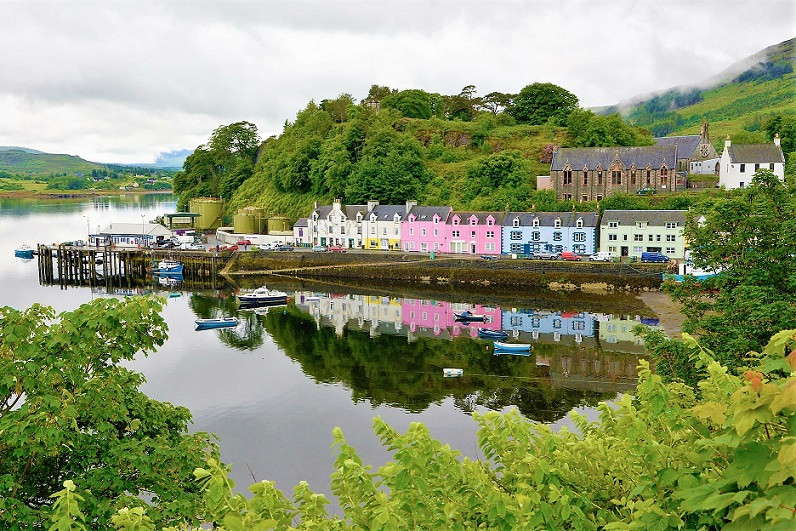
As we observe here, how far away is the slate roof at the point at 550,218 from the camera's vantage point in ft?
177

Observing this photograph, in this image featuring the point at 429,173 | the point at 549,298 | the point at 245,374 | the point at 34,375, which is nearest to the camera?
the point at 34,375

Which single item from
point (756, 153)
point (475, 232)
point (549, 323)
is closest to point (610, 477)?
point (549, 323)

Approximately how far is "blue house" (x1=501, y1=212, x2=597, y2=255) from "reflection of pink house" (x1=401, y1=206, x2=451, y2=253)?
5.62 meters

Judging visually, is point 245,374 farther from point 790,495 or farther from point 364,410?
point 790,495

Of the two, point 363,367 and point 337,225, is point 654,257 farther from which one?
point 337,225

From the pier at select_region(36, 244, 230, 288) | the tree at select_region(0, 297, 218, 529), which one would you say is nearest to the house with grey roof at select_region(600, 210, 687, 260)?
the pier at select_region(36, 244, 230, 288)

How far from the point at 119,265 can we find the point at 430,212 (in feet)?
95.5

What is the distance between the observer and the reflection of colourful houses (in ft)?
116

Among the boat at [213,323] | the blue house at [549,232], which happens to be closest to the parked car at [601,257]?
the blue house at [549,232]

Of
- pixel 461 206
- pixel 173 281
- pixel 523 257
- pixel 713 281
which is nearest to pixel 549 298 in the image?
pixel 523 257

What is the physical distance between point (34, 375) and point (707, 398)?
24.9ft

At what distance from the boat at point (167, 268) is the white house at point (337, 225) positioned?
13176 mm

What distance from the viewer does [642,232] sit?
51.1 metres

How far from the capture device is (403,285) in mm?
51344
